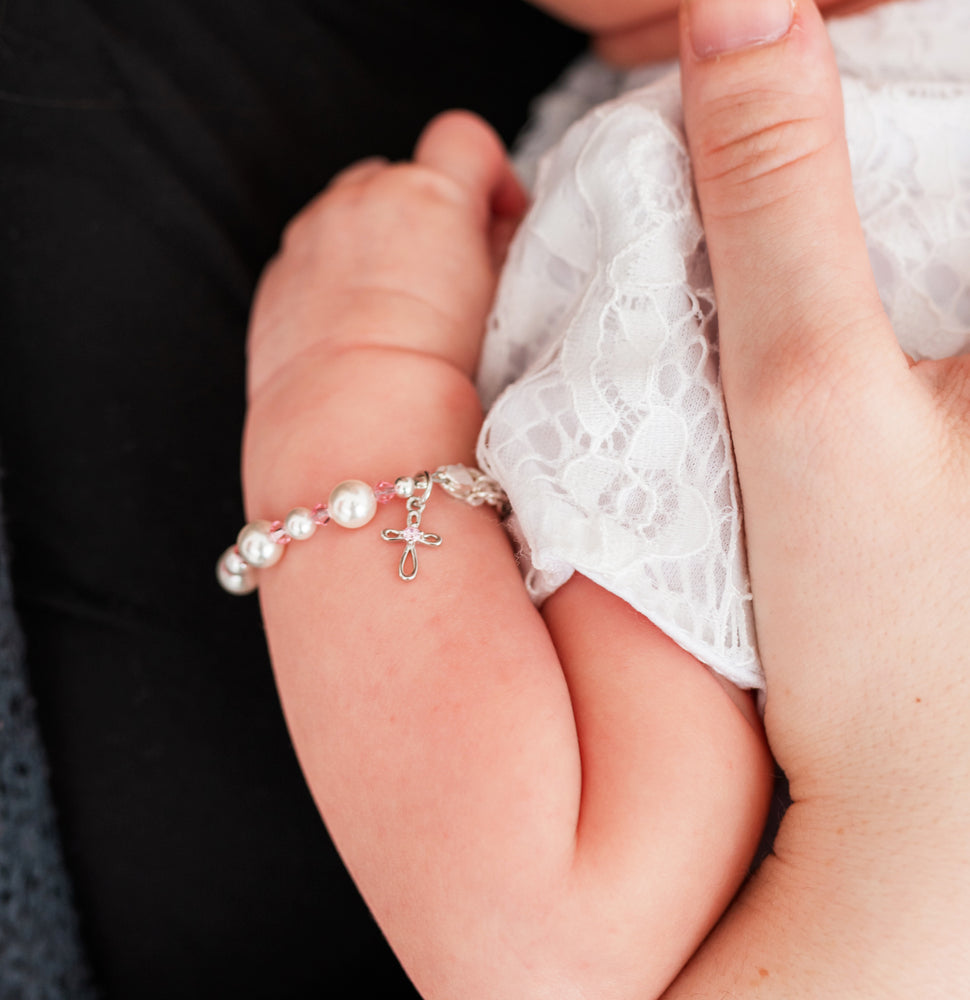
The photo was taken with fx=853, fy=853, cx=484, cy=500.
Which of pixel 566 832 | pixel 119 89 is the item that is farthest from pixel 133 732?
pixel 119 89

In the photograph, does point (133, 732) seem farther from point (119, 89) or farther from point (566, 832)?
point (119, 89)

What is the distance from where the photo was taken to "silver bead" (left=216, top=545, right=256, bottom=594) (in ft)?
2.57

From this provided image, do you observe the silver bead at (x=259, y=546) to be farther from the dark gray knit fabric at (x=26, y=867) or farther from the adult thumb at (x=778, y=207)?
the adult thumb at (x=778, y=207)

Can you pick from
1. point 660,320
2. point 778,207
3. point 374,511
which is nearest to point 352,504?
point 374,511

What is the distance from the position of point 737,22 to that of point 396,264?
1.27 ft

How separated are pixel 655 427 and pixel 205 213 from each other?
653 millimetres

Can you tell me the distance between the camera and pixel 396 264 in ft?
2.89

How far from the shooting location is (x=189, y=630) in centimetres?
91

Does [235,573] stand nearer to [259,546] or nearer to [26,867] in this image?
[259,546]

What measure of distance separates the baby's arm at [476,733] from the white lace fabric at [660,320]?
54 millimetres

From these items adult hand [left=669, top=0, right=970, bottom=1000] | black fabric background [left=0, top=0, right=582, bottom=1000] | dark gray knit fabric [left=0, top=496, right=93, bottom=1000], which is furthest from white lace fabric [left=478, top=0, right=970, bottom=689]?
dark gray knit fabric [left=0, top=496, right=93, bottom=1000]

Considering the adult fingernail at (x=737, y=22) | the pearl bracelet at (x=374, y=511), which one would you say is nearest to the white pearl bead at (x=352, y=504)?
the pearl bracelet at (x=374, y=511)

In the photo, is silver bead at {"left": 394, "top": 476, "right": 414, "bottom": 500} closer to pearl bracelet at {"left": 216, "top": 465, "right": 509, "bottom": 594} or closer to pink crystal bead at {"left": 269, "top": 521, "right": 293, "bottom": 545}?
pearl bracelet at {"left": 216, "top": 465, "right": 509, "bottom": 594}

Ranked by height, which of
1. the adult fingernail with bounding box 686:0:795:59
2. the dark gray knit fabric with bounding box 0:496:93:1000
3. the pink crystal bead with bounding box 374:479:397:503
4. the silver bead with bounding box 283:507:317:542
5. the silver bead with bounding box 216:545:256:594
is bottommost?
the dark gray knit fabric with bounding box 0:496:93:1000
